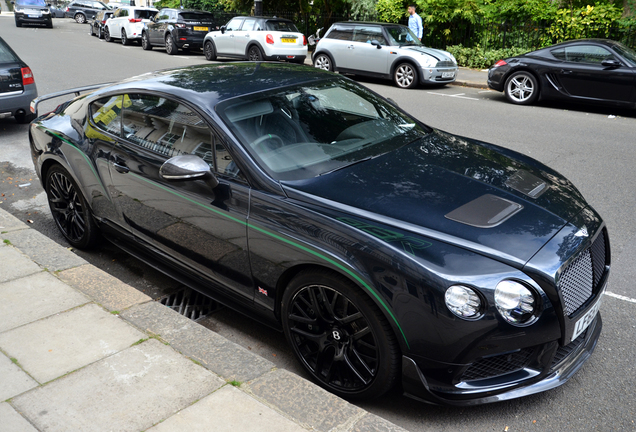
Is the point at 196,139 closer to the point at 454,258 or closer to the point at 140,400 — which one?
the point at 140,400

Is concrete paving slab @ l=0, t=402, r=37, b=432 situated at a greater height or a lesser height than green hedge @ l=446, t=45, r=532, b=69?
lesser

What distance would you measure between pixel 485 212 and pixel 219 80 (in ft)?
6.96

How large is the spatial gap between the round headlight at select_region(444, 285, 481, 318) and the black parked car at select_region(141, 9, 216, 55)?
69.0ft

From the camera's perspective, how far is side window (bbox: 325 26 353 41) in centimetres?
1548

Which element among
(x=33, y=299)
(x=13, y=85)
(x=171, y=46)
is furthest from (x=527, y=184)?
(x=171, y=46)

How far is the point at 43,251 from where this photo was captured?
14.8 feet

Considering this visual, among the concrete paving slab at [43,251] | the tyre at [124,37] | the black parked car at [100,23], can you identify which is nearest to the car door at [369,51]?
the concrete paving slab at [43,251]

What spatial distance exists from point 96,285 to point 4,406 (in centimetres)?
127

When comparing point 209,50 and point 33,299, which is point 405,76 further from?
point 33,299

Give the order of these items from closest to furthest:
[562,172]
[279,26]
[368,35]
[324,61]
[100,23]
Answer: [562,172]
[368,35]
[324,61]
[279,26]
[100,23]

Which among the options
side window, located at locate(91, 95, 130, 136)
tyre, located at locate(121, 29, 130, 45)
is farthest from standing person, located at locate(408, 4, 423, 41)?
tyre, located at locate(121, 29, 130, 45)

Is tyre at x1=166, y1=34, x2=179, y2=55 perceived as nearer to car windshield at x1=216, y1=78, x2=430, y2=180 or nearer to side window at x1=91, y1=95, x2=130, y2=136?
side window at x1=91, y1=95, x2=130, y2=136

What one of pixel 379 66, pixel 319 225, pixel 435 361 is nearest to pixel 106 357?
pixel 319 225

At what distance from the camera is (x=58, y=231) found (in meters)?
5.56
